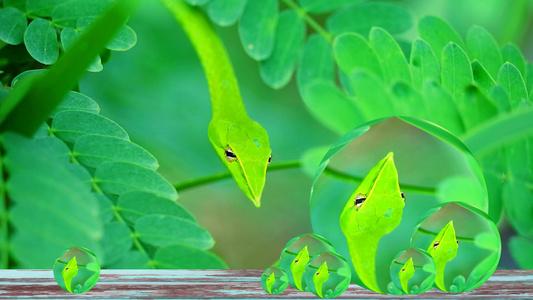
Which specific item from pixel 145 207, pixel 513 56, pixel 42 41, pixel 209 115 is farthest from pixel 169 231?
pixel 513 56

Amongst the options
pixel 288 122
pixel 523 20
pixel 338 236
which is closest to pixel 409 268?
pixel 338 236

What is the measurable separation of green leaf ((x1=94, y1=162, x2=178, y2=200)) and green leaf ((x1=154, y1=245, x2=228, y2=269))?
73 mm

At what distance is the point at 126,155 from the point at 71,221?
91mm

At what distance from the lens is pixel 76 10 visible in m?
0.52

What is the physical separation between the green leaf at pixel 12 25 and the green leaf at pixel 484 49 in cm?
50

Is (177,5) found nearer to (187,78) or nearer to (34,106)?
(187,78)

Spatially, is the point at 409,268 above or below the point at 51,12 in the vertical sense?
below

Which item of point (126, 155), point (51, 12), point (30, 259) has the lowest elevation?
point (30, 259)

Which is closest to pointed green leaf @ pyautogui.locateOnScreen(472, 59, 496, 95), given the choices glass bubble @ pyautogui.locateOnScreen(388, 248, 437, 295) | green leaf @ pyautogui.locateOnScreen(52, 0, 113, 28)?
glass bubble @ pyautogui.locateOnScreen(388, 248, 437, 295)

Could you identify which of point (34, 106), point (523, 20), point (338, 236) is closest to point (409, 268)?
point (338, 236)

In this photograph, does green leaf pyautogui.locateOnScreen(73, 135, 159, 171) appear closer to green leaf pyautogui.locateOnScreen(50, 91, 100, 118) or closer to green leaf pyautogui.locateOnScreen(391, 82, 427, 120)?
green leaf pyautogui.locateOnScreen(50, 91, 100, 118)

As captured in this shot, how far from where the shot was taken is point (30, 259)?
520 mm

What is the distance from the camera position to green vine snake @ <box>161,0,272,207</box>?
0.54 meters

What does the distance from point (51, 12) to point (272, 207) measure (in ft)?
1.09
